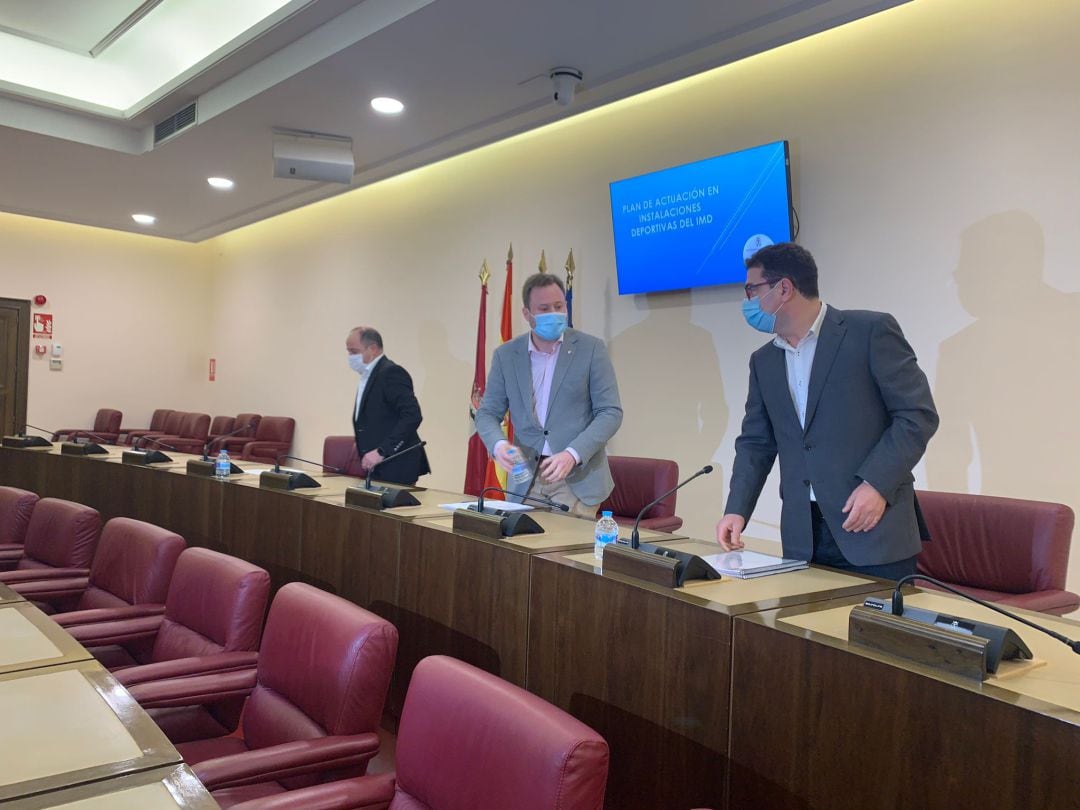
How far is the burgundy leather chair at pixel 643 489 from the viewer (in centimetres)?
380

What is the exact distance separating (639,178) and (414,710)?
Result: 4261 millimetres

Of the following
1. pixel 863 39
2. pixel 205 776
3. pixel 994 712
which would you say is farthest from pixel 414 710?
pixel 863 39

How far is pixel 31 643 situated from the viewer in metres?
1.65

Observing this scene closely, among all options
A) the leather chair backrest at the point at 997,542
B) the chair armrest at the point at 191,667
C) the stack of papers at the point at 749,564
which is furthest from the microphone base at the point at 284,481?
the leather chair backrest at the point at 997,542

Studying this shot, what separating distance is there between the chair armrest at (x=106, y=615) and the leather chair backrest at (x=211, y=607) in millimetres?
124

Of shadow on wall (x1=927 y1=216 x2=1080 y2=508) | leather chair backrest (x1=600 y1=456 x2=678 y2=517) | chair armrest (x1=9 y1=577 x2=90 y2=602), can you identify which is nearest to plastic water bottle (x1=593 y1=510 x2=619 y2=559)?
leather chair backrest (x1=600 y1=456 x2=678 y2=517)

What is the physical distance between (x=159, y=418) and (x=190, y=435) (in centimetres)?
86

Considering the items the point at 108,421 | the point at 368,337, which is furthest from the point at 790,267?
the point at 108,421

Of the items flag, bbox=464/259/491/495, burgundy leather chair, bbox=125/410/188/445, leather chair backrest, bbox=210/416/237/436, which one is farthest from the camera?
burgundy leather chair, bbox=125/410/188/445

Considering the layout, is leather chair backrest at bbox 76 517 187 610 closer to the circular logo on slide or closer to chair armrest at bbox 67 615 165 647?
chair armrest at bbox 67 615 165 647

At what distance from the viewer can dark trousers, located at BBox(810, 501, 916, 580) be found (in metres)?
1.99

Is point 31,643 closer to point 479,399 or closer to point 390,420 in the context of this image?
point 390,420

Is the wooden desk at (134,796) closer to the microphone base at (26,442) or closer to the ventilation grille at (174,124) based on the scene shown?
the microphone base at (26,442)

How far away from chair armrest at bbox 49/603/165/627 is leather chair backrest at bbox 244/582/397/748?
72cm
